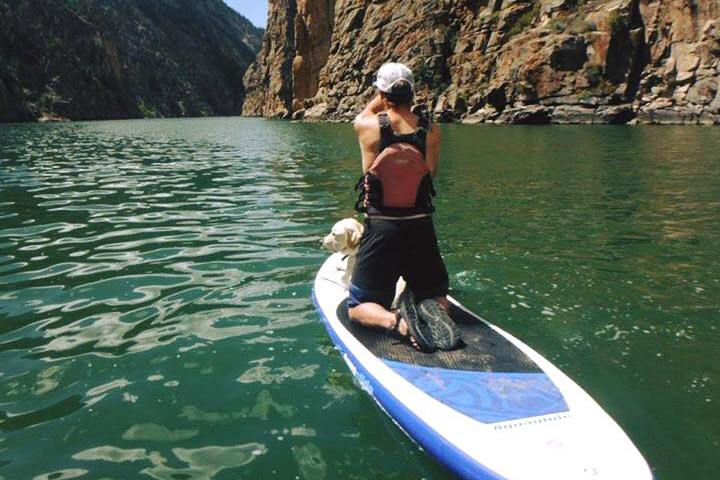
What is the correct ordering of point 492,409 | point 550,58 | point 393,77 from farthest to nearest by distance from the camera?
1. point 550,58
2. point 393,77
3. point 492,409

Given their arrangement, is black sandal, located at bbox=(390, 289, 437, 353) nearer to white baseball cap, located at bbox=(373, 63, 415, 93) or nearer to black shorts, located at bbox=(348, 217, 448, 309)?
black shorts, located at bbox=(348, 217, 448, 309)

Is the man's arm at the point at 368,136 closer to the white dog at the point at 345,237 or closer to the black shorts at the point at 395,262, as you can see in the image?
the black shorts at the point at 395,262

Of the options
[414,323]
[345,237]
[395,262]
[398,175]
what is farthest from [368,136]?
[414,323]

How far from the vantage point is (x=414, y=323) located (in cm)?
502

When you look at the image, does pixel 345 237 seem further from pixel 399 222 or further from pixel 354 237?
pixel 399 222

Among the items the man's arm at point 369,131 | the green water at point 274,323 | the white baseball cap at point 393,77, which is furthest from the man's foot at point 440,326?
the white baseball cap at point 393,77

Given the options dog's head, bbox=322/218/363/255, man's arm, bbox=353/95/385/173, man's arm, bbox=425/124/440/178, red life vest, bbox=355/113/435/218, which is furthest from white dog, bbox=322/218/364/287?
man's arm, bbox=425/124/440/178

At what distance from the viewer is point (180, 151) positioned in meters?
31.0

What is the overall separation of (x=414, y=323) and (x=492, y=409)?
1.29 metres

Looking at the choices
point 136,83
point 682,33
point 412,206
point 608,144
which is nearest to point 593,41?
point 682,33

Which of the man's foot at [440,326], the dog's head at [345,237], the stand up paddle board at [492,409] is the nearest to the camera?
the stand up paddle board at [492,409]

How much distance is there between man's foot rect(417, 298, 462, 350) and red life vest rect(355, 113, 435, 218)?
3.03ft

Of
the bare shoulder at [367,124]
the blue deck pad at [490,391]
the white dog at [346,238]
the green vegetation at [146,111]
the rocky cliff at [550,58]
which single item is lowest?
the blue deck pad at [490,391]

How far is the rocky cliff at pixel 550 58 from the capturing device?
46031 mm
